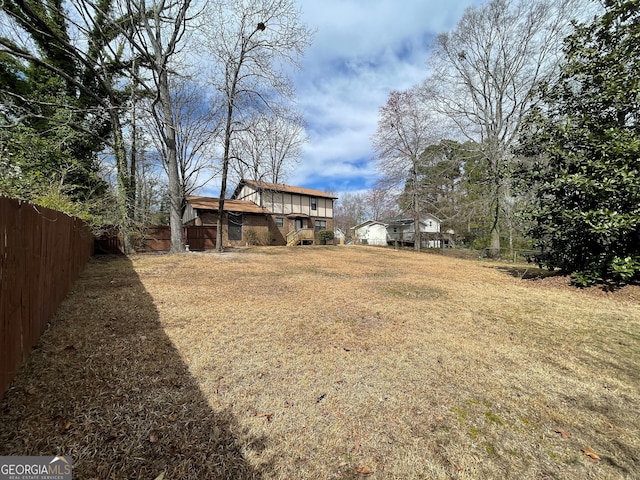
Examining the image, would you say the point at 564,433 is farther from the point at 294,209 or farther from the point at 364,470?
the point at 294,209

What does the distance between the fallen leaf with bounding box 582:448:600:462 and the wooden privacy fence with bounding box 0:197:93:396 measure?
4341 mm

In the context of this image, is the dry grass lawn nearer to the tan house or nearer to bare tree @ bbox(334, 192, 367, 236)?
the tan house

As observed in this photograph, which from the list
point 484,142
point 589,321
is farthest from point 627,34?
point 484,142

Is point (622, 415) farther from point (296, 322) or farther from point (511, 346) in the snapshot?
point (296, 322)

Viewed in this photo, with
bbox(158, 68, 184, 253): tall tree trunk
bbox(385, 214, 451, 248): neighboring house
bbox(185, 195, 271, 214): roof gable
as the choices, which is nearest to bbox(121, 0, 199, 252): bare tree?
bbox(158, 68, 184, 253): tall tree trunk

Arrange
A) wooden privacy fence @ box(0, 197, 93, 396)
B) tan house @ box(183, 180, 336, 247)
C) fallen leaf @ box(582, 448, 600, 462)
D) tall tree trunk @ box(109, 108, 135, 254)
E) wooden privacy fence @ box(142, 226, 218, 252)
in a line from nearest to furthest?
fallen leaf @ box(582, 448, 600, 462), wooden privacy fence @ box(0, 197, 93, 396), tall tree trunk @ box(109, 108, 135, 254), wooden privacy fence @ box(142, 226, 218, 252), tan house @ box(183, 180, 336, 247)

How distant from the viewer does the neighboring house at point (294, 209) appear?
81.0ft

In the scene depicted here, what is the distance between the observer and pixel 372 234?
126 ft

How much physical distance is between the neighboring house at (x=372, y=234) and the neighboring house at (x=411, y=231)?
2.83ft

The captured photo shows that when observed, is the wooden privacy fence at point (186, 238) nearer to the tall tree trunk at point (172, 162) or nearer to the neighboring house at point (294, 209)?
the tall tree trunk at point (172, 162)

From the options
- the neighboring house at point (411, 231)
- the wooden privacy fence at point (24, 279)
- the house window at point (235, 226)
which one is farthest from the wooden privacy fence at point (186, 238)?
the neighboring house at point (411, 231)

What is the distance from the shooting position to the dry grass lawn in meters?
1.74

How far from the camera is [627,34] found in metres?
6.52

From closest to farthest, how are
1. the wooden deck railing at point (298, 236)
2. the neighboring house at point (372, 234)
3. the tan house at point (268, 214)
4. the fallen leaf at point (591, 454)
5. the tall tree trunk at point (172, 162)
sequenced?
1. the fallen leaf at point (591, 454)
2. the tall tree trunk at point (172, 162)
3. the tan house at point (268, 214)
4. the wooden deck railing at point (298, 236)
5. the neighboring house at point (372, 234)
